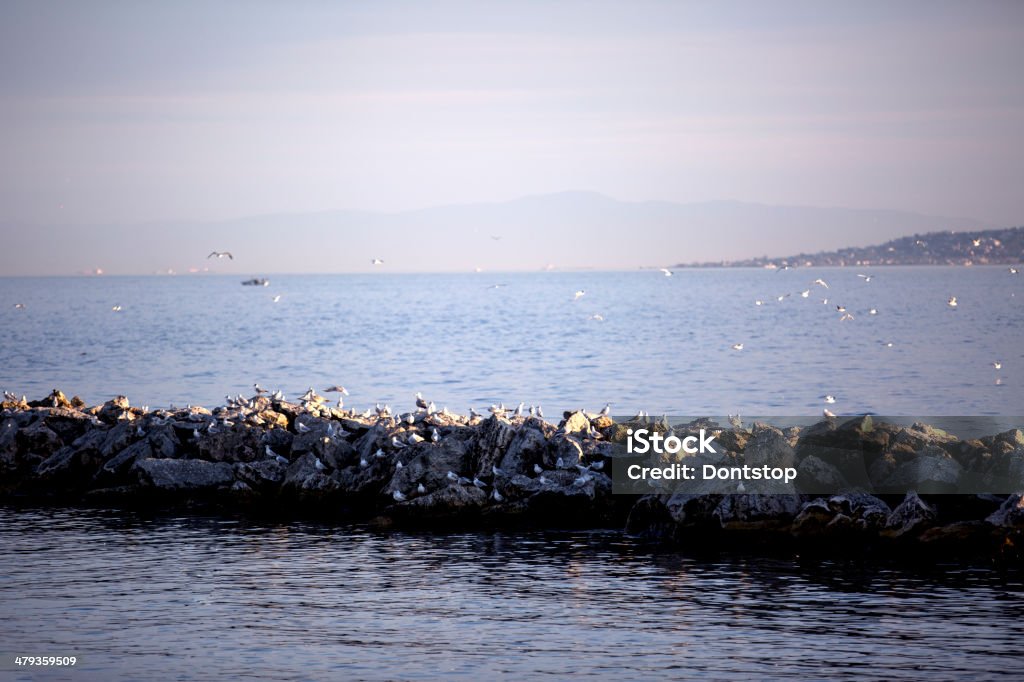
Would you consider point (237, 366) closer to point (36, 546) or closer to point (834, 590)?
point (36, 546)

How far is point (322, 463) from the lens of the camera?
2895 centimetres

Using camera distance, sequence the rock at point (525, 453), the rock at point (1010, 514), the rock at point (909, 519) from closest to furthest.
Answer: the rock at point (1010, 514) < the rock at point (909, 519) < the rock at point (525, 453)

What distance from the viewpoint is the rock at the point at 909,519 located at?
73.7 feet

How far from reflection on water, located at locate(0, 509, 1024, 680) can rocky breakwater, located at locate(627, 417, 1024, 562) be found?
136cm

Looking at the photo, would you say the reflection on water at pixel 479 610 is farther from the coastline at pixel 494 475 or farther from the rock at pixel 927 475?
the rock at pixel 927 475

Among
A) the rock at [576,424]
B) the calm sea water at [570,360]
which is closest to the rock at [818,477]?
the rock at [576,424]

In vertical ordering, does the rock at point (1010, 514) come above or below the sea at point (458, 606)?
above

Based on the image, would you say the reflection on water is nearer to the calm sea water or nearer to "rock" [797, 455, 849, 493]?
"rock" [797, 455, 849, 493]

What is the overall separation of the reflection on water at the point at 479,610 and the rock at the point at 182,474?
15.9 ft

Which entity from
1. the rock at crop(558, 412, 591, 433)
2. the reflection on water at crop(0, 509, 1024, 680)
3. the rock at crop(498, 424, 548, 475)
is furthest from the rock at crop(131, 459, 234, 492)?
the rock at crop(558, 412, 591, 433)

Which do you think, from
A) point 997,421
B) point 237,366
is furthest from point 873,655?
point 237,366

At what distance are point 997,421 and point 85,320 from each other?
108346 mm

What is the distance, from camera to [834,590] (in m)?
19.4

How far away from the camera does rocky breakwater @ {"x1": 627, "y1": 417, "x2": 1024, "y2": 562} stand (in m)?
22.2
